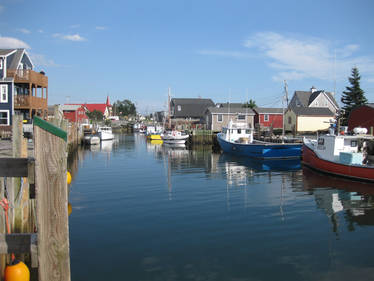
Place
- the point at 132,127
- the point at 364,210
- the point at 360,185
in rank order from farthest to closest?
the point at 132,127, the point at 360,185, the point at 364,210

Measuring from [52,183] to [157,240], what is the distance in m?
6.51

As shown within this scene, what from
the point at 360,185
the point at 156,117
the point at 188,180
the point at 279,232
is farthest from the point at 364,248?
the point at 156,117

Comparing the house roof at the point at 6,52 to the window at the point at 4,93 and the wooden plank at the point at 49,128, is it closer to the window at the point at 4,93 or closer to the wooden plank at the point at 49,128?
the window at the point at 4,93

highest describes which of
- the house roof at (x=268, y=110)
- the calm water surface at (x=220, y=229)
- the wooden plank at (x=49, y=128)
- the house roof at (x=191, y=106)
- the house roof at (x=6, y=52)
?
the house roof at (x=6, y=52)

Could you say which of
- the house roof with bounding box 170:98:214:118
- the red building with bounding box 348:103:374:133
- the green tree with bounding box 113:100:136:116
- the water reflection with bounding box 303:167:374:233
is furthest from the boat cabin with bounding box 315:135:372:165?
the green tree with bounding box 113:100:136:116

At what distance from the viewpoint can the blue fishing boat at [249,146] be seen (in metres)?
31.8

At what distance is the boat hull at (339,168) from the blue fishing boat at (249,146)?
6.27m

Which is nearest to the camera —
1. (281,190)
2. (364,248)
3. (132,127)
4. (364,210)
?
(364,248)

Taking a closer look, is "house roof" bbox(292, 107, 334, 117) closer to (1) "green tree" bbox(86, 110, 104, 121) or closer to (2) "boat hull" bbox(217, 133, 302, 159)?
(2) "boat hull" bbox(217, 133, 302, 159)

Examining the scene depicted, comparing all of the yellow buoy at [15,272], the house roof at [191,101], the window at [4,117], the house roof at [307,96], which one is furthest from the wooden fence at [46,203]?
the house roof at [191,101]

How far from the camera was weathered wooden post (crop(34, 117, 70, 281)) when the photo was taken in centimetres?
346

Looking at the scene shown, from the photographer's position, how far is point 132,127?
325 feet

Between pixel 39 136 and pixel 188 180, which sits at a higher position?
pixel 39 136

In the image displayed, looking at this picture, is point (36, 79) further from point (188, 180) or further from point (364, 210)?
point (364, 210)
